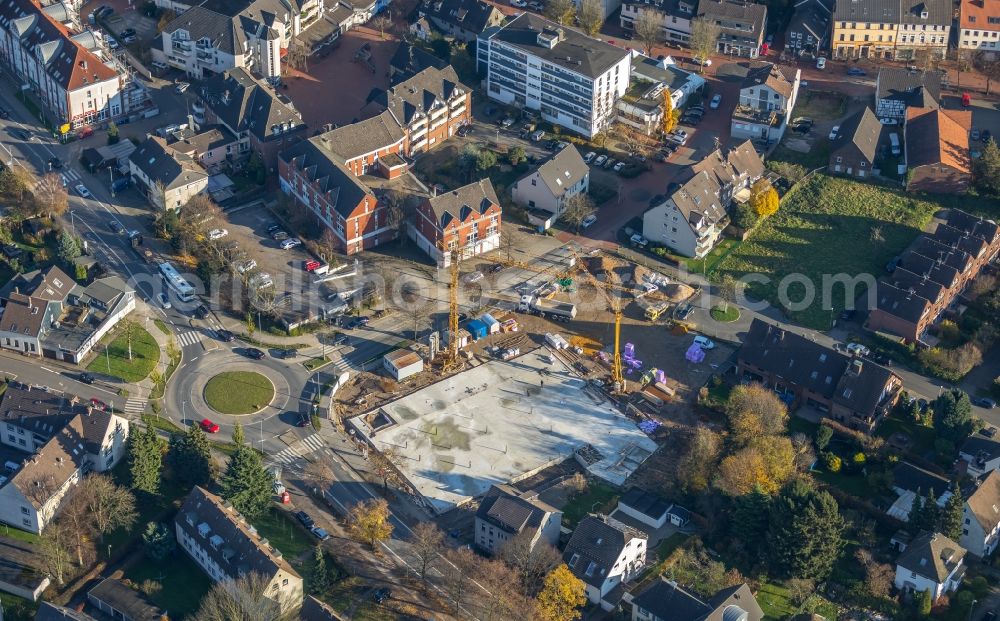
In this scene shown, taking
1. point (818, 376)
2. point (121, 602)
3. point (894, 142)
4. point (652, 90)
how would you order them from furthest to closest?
1. point (652, 90)
2. point (894, 142)
3. point (818, 376)
4. point (121, 602)

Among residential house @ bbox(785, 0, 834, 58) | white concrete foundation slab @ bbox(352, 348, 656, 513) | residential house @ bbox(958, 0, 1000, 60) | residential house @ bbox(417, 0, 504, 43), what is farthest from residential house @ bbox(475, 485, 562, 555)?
residential house @ bbox(958, 0, 1000, 60)

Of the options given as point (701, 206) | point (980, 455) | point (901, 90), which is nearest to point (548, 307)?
point (701, 206)

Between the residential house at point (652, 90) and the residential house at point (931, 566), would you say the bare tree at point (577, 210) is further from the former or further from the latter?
the residential house at point (931, 566)

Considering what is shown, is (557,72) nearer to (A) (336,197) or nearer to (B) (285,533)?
(A) (336,197)

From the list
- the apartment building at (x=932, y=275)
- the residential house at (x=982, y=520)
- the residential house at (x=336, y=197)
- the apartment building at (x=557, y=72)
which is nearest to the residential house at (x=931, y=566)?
the residential house at (x=982, y=520)

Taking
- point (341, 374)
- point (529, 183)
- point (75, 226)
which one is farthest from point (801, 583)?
point (75, 226)

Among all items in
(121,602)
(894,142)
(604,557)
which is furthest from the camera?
(894,142)
